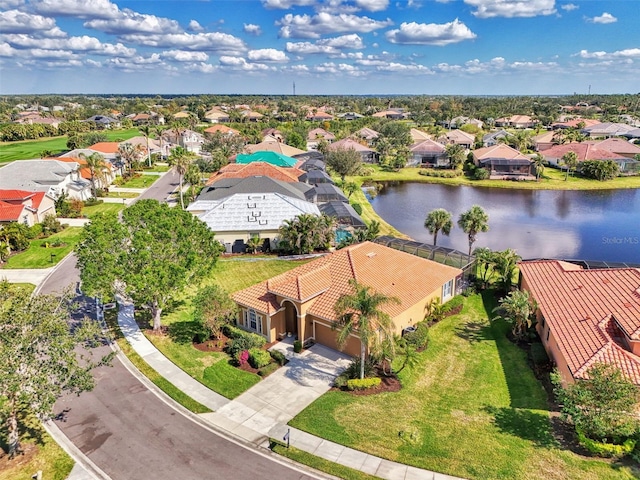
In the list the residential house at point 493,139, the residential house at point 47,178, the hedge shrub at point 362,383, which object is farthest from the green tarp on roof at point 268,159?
the hedge shrub at point 362,383

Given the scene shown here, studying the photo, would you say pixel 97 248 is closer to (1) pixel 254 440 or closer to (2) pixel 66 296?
(2) pixel 66 296

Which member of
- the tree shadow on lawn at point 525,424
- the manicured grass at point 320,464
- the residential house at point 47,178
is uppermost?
the residential house at point 47,178

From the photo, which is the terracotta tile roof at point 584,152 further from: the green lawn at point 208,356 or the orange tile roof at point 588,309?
the green lawn at point 208,356

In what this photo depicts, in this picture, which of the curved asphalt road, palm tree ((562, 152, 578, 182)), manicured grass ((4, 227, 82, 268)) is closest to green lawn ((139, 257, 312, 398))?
the curved asphalt road

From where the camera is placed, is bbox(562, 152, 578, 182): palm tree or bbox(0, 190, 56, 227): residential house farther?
bbox(562, 152, 578, 182): palm tree

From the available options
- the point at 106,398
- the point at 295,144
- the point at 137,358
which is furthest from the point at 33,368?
the point at 295,144

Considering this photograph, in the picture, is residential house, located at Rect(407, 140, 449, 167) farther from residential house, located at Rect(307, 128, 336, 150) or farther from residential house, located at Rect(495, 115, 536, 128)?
residential house, located at Rect(495, 115, 536, 128)

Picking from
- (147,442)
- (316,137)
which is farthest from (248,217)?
(316,137)
